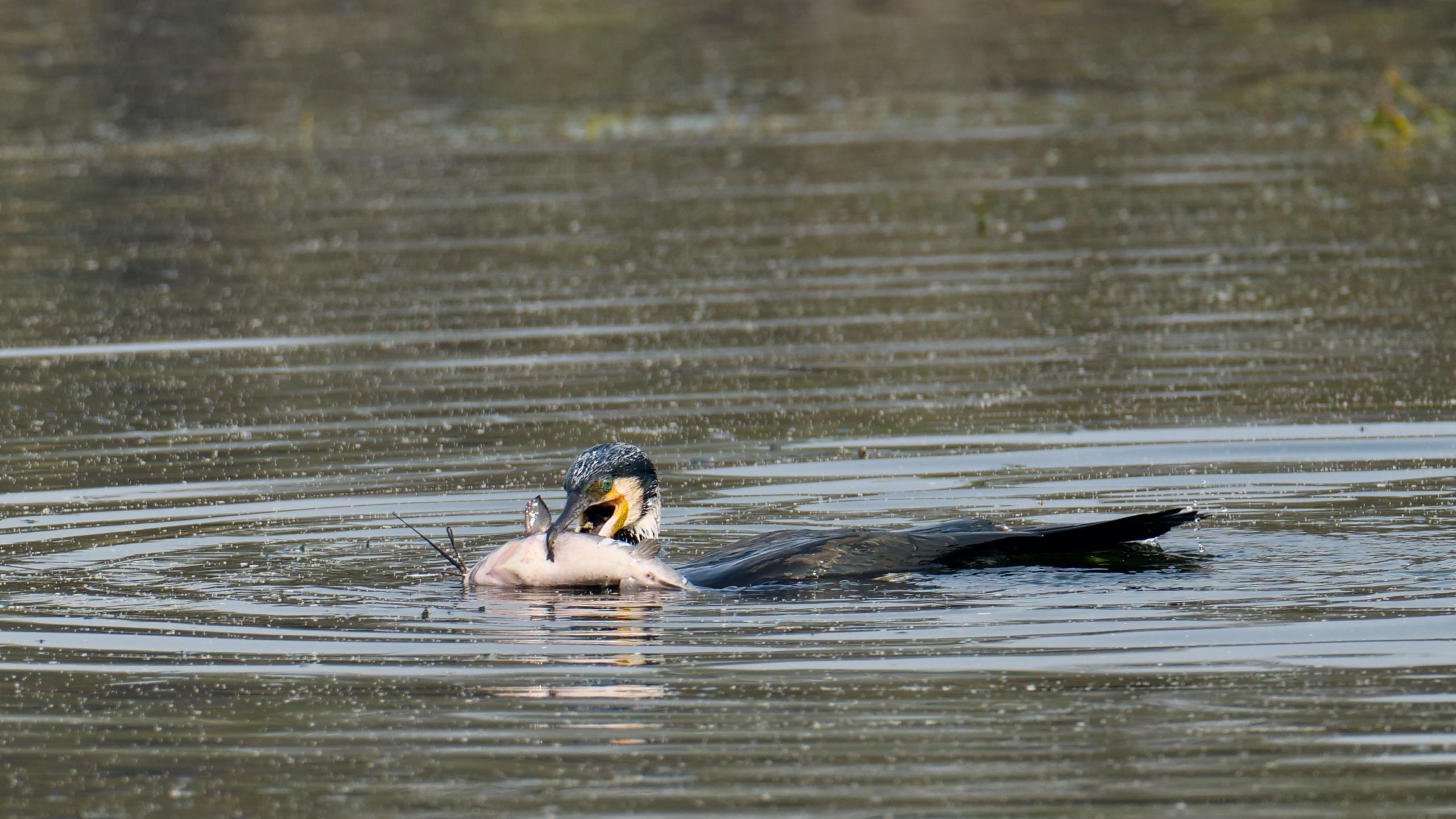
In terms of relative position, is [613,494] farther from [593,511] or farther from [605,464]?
[593,511]

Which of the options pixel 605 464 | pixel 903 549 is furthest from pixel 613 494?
pixel 903 549

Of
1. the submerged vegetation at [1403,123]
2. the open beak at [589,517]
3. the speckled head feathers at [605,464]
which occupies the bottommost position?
the open beak at [589,517]

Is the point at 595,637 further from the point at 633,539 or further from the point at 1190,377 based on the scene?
the point at 1190,377

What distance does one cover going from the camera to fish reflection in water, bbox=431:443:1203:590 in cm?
771

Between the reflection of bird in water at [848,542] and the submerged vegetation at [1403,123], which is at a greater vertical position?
the submerged vegetation at [1403,123]

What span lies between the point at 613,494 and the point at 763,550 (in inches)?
24.3

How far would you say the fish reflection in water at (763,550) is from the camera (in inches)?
304

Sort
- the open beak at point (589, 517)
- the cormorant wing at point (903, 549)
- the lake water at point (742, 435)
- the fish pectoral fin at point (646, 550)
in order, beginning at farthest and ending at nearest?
the open beak at point (589, 517), the fish pectoral fin at point (646, 550), the cormorant wing at point (903, 549), the lake water at point (742, 435)

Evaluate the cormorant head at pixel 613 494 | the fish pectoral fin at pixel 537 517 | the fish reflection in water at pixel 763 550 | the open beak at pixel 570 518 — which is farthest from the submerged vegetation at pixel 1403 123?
the fish pectoral fin at pixel 537 517

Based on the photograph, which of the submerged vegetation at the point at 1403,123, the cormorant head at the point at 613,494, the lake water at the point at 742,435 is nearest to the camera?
the lake water at the point at 742,435

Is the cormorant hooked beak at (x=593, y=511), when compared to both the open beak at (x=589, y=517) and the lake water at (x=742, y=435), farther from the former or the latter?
the lake water at (x=742, y=435)

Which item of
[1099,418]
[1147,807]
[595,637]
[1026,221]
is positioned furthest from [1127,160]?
[1147,807]

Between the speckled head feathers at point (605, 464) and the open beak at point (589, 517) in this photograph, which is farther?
the speckled head feathers at point (605, 464)

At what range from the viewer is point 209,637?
7.28 metres
